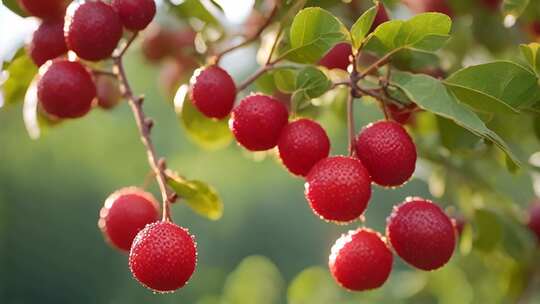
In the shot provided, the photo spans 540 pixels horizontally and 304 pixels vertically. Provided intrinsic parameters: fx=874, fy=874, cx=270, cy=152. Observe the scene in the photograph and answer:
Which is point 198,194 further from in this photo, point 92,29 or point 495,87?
point 495,87

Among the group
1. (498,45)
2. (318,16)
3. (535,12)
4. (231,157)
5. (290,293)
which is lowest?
(231,157)

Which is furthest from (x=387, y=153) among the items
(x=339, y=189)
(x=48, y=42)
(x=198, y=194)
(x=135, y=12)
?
(x=48, y=42)

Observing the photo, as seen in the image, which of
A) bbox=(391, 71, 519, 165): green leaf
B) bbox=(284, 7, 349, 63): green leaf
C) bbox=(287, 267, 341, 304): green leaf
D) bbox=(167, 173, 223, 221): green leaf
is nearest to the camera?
bbox=(391, 71, 519, 165): green leaf

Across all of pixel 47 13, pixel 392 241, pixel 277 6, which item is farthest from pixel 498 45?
pixel 47 13

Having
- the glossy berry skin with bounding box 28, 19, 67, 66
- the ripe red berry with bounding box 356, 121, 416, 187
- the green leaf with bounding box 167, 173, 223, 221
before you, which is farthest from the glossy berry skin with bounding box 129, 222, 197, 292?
the glossy berry skin with bounding box 28, 19, 67, 66

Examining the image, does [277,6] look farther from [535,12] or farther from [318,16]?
[535,12]

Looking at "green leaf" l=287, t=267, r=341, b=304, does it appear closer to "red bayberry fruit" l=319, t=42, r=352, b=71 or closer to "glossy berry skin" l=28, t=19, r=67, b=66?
"red bayberry fruit" l=319, t=42, r=352, b=71

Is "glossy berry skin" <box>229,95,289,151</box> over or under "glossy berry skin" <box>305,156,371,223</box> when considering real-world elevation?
over
